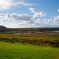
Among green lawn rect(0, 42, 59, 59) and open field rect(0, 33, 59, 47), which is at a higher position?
open field rect(0, 33, 59, 47)

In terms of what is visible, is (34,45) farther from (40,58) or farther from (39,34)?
(40,58)

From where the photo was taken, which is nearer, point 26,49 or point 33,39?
point 26,49

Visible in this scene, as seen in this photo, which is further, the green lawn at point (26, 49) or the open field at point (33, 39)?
the open field at point (33, 39)

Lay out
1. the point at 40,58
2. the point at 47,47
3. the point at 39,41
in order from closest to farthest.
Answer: the point at 40,58, the point at 47,47, the point at 39,41

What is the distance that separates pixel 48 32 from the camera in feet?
99.9

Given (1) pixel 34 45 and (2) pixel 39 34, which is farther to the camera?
(2) pixel 39 34

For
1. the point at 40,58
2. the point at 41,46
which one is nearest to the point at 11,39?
the point at 41,46

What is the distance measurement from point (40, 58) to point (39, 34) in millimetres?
11706

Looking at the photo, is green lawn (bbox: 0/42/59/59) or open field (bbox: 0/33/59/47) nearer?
green lawn (bbox: 0/42/59/59)

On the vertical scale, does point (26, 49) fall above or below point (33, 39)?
below

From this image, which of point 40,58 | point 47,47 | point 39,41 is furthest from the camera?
point 39,41

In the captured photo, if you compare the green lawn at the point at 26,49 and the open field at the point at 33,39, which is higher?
the open field at the point at 33,39

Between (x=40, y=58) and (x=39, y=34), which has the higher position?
(x=39, y=34)

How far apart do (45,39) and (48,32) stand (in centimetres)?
122
